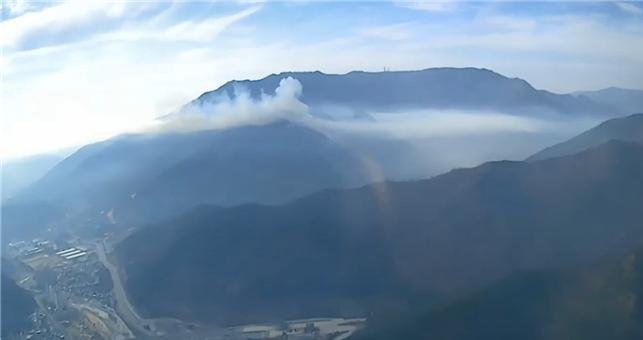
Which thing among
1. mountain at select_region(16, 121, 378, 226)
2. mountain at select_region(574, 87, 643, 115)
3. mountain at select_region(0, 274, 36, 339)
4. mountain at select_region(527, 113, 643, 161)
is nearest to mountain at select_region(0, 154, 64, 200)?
mountain at select_region(16, 121, 378, 226)

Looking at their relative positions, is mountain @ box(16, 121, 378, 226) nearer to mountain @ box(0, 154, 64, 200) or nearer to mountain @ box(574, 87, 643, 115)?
mountain @ box(0, 154, 64, 200)

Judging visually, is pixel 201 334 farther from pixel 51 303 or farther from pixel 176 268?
pixel 51 303

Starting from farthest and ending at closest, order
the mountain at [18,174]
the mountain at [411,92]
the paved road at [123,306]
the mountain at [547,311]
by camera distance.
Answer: the mountain at [411,92]
the mountain at [18,174]
the paved road at [123,306]
the mountain at [547,311]

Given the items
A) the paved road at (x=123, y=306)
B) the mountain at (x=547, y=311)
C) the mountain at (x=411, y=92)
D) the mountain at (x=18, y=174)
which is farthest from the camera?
the mountain at (x=411, y=92)

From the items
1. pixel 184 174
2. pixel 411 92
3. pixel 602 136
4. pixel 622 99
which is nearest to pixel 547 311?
pixel 602 136

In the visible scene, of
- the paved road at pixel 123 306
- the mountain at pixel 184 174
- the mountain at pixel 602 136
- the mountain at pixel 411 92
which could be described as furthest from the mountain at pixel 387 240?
the mountain at pixel 411 92

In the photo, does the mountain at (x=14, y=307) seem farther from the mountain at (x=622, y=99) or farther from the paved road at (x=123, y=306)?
the mountain at (x=622, y=99)

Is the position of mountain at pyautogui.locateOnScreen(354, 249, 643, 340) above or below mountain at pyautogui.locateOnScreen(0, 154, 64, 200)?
below
